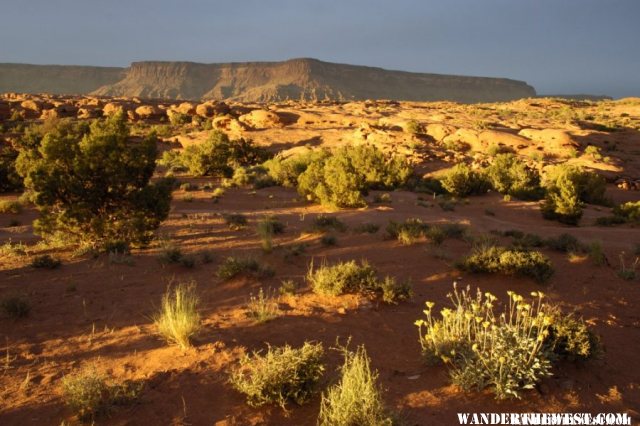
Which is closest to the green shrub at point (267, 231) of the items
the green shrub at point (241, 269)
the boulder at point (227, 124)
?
the green shrub at point (241, 269)

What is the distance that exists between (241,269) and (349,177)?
30.8 feet

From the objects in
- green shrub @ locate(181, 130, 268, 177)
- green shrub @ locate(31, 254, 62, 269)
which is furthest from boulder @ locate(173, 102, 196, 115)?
green shrub @ locate(31, 254, 62, 269)

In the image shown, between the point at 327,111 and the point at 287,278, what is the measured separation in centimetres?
3930

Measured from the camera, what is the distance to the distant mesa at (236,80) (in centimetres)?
12058

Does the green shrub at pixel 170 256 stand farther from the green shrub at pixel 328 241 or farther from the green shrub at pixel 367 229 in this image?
the green shrub at pixel 367 229

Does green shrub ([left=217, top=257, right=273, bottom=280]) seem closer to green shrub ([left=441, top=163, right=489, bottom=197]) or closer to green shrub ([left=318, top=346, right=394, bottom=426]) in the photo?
green shrub ([left=318, top=346, right=394, bottom=426])

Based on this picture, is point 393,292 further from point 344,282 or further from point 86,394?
point 86,394

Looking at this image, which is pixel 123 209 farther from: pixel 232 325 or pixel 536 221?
pixel 536 221

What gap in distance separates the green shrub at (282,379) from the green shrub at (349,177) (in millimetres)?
11414

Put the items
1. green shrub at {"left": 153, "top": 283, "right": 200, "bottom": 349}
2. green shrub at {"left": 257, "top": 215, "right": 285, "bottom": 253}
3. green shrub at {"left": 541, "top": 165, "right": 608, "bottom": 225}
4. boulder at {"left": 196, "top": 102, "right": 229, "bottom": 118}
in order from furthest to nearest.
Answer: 1. boulder at {"left": 196, "top": 102, "right": 229, "bottom": 118}
2. green shrub at {"left": 541, "top": 165, "right": 608, "bottom": 225}
3. green shrub at {"left": 257, "top": 215, "right": 285, "bottom": 253}
4. green shrub at {"left": 153, "top": 283, "right": 200, "bottom": 349}

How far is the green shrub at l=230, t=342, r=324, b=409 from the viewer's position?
3.65m

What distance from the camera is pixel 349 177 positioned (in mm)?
15852

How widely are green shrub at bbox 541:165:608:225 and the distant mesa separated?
335ft

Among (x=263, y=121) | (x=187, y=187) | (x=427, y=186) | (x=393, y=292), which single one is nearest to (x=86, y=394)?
(x=393, y=292)
